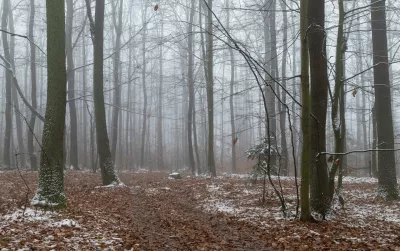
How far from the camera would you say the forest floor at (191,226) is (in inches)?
216

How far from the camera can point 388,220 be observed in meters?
7.55

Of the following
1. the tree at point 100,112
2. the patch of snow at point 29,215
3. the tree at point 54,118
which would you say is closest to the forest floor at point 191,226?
the patch of snow at point 29,215

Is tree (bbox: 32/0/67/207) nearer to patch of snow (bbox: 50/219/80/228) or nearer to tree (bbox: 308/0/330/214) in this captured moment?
patch of snow (bbox: 50/219/80/228)

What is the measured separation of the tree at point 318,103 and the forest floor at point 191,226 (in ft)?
2.09

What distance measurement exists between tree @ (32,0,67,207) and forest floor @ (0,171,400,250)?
15.6 inches

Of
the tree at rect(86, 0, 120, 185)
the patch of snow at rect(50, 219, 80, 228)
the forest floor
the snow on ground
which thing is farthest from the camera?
the tree at rect(86, 0, 120, 185)

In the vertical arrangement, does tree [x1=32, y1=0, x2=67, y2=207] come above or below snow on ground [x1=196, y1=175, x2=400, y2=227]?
above

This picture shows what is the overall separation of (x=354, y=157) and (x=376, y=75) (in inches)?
1083

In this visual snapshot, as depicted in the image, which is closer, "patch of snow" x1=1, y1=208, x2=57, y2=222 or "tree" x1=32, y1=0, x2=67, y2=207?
"patch of snow" x1=1, y1=208, x2=57, y2=222

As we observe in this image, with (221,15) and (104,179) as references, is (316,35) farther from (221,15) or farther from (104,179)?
(221,15)

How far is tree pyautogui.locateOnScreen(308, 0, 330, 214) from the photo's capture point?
24.3 ft

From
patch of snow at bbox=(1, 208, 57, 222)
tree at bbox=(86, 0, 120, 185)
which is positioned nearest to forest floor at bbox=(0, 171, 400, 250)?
patch of snow at bbox=(1, 208, 57, 222)

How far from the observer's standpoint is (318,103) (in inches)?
298

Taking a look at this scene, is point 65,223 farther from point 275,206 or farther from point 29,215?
point 275,206
